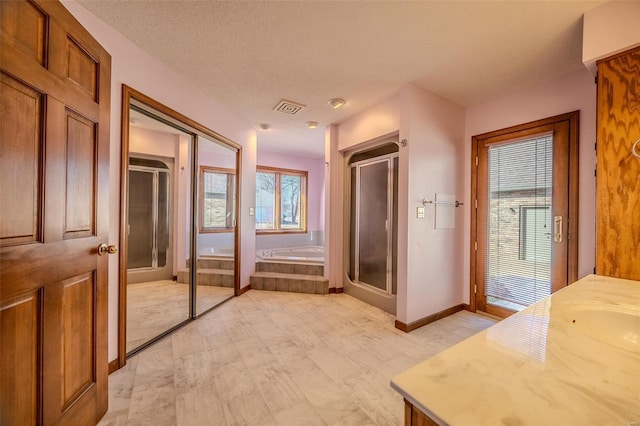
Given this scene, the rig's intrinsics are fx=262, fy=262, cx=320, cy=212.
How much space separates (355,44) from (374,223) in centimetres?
207

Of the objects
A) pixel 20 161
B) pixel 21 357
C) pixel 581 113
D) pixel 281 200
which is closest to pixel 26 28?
pixel 20 161

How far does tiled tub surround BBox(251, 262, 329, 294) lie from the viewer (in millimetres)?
3750

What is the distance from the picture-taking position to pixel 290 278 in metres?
3.85

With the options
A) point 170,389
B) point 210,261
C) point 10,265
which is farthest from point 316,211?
point 10,265

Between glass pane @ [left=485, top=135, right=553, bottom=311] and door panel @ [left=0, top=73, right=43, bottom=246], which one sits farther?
glass pane @ [left=485, top=135, right=553, bottom=311]

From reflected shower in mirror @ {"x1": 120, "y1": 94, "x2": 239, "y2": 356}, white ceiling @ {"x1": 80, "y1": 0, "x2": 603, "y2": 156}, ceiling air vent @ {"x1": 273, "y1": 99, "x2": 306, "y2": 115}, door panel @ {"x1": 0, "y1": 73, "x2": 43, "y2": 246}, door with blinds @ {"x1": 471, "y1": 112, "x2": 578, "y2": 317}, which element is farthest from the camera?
ceiling air vent @ {"x1": 273, "y1": 99, "x2": 306, "y2": 115}

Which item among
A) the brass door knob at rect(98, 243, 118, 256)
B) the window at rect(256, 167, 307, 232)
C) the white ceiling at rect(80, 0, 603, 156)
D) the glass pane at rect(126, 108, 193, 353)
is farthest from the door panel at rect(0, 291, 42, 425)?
the window at rect(256, 167, 307, 232)

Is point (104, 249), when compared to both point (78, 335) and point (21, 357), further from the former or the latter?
point (21, 357)

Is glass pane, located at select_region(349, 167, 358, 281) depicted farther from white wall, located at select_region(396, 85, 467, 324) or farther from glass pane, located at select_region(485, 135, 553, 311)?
glass pane, located at select_region(485, 135, 553, 311)

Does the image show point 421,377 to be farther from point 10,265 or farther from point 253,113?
point 253,113

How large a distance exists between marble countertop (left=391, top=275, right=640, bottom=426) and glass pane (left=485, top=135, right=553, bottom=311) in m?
2.19

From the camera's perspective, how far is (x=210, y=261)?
376cm

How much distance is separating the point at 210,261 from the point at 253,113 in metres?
2.14

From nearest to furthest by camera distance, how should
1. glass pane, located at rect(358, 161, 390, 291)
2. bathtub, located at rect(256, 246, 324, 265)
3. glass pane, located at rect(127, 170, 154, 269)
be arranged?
glass pane, located at rect(127, 170, 154, 269) < glass pane, located at rect(358, 161, 390, 291) < bathtub, located at rect(256, 246, 324, 265)
